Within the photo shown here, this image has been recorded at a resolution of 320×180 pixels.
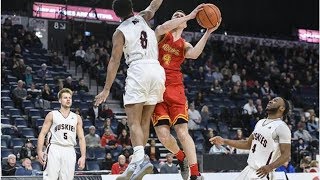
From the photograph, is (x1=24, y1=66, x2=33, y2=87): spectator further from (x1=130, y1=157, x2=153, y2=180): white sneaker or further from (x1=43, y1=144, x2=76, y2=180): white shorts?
(x1=130, y1=157, x2=153, y2=180): white sneaker

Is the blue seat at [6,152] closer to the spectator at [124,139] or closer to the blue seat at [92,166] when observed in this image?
the blue seat at [92,166]

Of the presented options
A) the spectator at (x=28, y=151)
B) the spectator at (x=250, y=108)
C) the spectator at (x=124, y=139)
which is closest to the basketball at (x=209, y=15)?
the spectator at (x=28, y=151)

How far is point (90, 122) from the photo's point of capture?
16.0 m

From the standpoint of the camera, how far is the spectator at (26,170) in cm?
1184

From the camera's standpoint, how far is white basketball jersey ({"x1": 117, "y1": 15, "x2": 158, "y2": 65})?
5.98 m

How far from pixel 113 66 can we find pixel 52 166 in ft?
10.5

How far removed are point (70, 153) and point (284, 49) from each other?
2145 cm

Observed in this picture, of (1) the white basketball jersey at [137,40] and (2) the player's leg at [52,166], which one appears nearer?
(1) the white basketball jersey at [137,40]

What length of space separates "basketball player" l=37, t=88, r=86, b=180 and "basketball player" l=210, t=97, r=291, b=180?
2.87 m

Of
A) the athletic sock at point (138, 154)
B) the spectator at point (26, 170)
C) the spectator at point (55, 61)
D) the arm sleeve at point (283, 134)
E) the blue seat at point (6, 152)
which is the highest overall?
the spectator at point (55, 61)

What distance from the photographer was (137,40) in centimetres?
600

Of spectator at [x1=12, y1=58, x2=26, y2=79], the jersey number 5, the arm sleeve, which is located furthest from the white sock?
Result: spectator at [x1=12, y1=58, x2=26, y2=79]

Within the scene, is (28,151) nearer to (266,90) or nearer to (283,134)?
(283,134)

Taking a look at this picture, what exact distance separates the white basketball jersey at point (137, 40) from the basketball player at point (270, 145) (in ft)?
5.06
